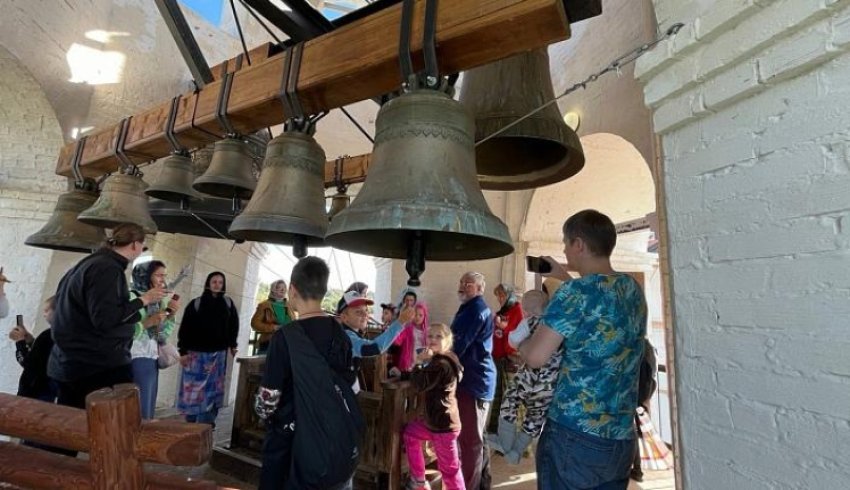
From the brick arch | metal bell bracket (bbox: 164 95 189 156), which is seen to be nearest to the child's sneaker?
metal bell bracket (bbox: 164 95 189 156)

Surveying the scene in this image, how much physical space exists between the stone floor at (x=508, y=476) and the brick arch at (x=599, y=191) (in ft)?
8.60

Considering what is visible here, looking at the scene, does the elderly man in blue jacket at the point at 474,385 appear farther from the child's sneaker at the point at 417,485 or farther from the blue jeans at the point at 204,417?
the blue jeans at the point at 204,417

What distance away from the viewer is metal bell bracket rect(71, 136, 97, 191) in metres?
2.50

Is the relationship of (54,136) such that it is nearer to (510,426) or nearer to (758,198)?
(510,426)

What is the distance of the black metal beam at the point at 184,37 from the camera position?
176 cm

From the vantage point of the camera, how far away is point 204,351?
3.60 m

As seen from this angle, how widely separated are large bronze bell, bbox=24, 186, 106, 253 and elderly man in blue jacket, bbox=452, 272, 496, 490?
2.40 m

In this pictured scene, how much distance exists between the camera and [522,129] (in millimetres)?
1554

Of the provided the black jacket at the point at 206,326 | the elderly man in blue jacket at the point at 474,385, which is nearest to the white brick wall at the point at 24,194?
the black jacket at the point at 206,326

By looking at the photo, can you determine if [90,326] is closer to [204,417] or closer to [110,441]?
[110,441]

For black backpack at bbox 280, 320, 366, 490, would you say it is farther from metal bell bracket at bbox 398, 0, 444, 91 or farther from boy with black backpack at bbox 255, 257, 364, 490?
metal bell bracket at bbox 398, 0, 444, 91

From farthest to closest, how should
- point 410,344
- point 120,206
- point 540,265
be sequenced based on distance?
point 410,344
point 120,206
point 540,265

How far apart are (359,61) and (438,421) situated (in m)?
1.93

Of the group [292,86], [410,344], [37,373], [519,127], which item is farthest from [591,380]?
[37,373]
